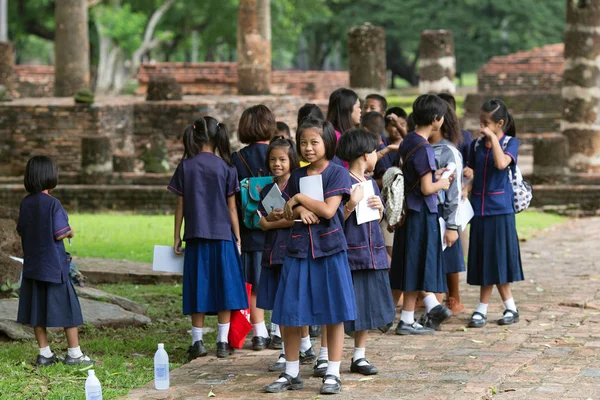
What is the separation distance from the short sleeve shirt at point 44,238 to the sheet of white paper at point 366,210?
5.60 ft

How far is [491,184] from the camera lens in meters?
7.98

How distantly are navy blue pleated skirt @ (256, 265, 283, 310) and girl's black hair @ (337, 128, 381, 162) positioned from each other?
0.74 metres

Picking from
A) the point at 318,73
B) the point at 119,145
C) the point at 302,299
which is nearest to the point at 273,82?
the point at 318,73

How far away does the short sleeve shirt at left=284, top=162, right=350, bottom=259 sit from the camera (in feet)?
20.2

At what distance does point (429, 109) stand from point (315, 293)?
184 cm

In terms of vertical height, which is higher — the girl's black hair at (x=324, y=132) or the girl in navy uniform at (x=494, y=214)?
the girl's black hair at (x=324, y=132)

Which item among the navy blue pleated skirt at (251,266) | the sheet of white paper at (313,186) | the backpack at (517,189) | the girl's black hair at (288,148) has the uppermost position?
the girl's black hair at (288,148)

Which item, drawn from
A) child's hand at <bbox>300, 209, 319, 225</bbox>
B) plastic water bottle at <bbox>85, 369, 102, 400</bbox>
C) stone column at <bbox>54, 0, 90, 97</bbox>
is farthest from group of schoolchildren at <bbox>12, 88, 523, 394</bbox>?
stone column at <bbox>54, 0, 90, 97</bbox>

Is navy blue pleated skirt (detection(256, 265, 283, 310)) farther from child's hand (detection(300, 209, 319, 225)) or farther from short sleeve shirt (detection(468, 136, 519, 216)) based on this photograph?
short sleeve shirt (detection(468, 136, 519, 216))

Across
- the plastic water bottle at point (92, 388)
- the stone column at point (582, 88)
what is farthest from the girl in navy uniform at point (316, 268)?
the stone column at point (582, 88)

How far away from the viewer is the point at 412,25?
3838 centimetres

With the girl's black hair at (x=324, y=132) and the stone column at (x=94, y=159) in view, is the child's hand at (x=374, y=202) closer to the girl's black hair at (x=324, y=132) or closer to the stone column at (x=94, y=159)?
the girl's black hair at (x=324, y=132)

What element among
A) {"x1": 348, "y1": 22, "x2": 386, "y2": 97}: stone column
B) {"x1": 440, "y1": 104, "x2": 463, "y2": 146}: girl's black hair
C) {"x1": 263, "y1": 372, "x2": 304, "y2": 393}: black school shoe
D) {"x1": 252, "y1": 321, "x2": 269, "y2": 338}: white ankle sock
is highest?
{"x1": 348, "y1": 22, "x2": 386, "y2": 97}: stone column

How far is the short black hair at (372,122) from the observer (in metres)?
8.20
